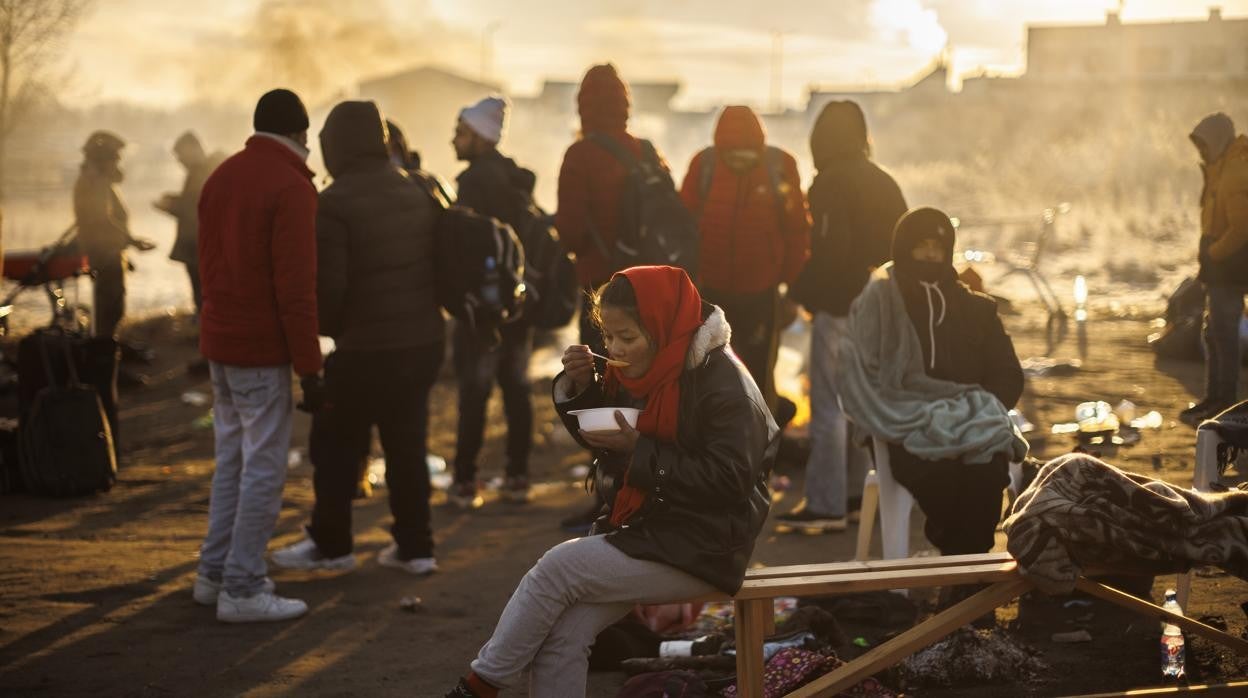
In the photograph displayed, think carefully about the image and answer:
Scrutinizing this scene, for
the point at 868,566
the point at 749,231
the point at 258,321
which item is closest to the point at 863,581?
the point at 868,566

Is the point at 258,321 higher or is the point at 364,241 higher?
the point at 364,241

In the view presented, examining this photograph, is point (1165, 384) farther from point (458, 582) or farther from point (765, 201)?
point (458, 582)

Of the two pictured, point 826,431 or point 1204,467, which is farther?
point 826,431

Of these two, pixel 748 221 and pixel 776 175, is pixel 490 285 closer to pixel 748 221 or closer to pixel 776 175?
pixel 748 221

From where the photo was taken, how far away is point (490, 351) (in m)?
7.31

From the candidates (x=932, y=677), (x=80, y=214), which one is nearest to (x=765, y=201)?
(x=932, y=677)

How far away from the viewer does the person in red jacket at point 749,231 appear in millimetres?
6754

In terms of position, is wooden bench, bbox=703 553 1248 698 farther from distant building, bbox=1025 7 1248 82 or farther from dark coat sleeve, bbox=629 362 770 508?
distant building, bbox=1025 7 1248 82

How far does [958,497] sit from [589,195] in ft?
8.62

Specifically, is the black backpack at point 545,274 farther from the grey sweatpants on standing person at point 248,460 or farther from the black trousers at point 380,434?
the grey sweatpants on standing person at point 248,460

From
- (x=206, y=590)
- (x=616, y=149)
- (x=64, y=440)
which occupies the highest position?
(x=616, y=149)

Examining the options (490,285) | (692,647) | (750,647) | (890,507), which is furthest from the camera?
(490,285)

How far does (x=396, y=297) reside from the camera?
19.4ft

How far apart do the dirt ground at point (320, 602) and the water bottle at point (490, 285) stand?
1.32 metres
